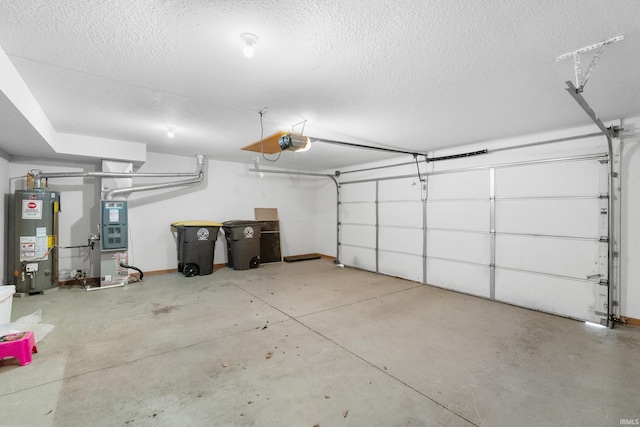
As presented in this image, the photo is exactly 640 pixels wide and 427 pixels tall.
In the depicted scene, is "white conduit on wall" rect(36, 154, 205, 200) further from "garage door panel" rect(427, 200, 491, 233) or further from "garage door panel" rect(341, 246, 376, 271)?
"garage door panel" rect(427, 200, 491, 233)

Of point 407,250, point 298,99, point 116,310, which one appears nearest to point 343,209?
point 407,250

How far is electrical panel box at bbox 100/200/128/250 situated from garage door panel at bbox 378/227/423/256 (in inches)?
199

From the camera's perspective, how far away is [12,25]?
1.75m

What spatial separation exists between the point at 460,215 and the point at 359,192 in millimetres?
2553

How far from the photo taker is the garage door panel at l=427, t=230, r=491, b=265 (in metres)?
4.55

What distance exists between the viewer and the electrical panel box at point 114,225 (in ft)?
15.6

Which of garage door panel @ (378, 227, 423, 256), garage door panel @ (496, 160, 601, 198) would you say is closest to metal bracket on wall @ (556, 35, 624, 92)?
garage door panel @ (496, 160, 601, 198)

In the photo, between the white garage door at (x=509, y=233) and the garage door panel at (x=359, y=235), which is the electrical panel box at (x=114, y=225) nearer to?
the garage door panel at (x=359, y=235)

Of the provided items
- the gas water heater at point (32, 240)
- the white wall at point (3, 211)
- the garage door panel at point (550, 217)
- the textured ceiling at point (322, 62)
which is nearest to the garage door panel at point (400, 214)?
the garage door panel at point (550, 217)

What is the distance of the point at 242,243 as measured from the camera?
6.29m

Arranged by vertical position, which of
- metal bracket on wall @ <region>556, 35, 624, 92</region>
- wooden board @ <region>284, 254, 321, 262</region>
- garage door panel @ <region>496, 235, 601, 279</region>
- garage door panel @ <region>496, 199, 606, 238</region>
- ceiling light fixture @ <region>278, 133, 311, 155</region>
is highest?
metal bracket on wall @ <region>556, 35, 624, 92</region>

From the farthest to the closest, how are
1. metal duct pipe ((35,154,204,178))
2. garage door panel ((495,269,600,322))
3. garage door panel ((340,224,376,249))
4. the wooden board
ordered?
the wooden board → garage door panel ((340,224,376,249)) → metal duct pipe ((35,154,204,178)) → garage door panel ((495,269,600,322))

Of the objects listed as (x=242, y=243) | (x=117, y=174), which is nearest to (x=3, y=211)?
(x=117, y=174)

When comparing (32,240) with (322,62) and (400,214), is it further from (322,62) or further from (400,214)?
(400,214)
